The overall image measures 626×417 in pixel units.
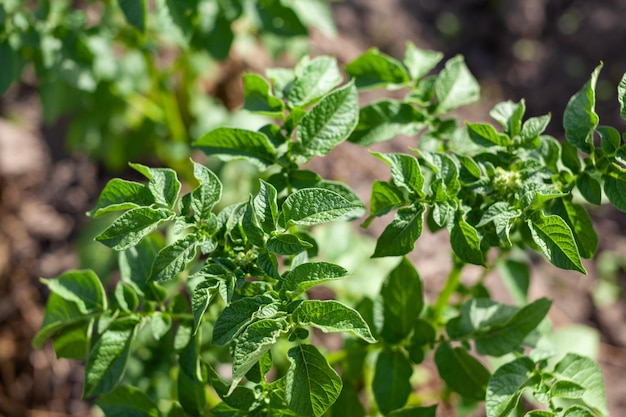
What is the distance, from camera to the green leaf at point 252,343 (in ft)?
3.30

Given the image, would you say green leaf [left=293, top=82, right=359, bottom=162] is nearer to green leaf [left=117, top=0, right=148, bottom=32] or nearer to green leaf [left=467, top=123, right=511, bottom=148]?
green leaf [left=467, top=123, right=511, bottom=148]

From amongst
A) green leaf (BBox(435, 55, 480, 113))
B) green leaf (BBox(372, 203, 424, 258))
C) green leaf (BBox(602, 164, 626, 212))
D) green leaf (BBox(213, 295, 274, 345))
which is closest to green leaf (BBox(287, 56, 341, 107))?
green leaf (BBox(435, 55, 480, 113))

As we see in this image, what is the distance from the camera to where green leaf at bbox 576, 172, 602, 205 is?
120cm

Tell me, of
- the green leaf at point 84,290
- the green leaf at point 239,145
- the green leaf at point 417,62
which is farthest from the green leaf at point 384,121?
the green leaf at point 84,290

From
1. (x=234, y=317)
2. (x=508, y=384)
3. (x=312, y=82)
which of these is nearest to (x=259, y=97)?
(x=312, y=82)

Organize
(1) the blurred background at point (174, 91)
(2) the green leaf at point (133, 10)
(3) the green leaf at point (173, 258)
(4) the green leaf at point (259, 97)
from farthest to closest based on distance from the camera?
(1) the blurred background at point (174, 91), (2) the green leaf at point (133, 10), (4) the green leaf at point (259, 97), (3) the green leaf at point (173, 258)

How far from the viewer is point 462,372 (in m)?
1.38

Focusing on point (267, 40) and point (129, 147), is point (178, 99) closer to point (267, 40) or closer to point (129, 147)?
point (129, 147)

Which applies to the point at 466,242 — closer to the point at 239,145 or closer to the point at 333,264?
the point at 333,264

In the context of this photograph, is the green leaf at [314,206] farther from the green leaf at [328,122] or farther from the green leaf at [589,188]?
the green leaf at [589,188]

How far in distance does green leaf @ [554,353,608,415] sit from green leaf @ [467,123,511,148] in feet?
1.38

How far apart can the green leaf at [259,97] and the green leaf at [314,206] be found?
0.26 metres

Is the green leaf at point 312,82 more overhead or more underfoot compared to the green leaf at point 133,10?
more underfoot

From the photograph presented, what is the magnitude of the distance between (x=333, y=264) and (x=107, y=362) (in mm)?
515
